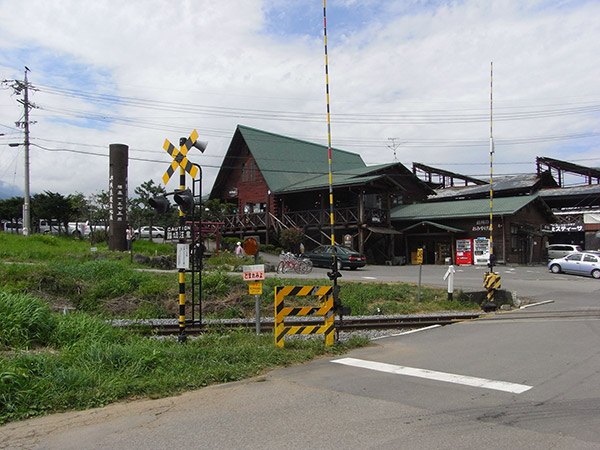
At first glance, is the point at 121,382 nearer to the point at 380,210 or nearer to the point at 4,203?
the point at 380,210

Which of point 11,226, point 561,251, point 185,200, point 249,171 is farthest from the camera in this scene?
point 11,226

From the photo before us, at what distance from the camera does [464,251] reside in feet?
115

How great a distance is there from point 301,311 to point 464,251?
28682mm

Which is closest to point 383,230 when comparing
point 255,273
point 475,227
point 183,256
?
point 475,227

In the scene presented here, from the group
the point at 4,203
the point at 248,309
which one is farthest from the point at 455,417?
the point at 4,203

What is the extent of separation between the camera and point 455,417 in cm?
512

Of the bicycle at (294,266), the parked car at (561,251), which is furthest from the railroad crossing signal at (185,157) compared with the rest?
the parked car at (561,251)

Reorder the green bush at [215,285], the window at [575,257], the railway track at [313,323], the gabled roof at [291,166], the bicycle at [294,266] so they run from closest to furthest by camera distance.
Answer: the railway track at [313,323] < the green bush at [215,285] < the bicycle at [294,266] < the window at [575,257] < the gabled roof at [291,166]

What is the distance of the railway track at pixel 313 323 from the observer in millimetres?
10832

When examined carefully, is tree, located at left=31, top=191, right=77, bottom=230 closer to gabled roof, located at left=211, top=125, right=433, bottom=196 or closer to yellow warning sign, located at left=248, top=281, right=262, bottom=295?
gabled roof, located at left=211, top=125, right=433, bottom=196

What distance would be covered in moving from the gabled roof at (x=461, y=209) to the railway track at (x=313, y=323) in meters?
22.8

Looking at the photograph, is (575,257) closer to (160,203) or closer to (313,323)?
(313,323)

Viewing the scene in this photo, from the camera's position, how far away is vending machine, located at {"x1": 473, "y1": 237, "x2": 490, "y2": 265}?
33875 mm

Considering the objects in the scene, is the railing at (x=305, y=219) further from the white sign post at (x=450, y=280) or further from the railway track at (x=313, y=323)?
the railway track at (x=313, y=323)
